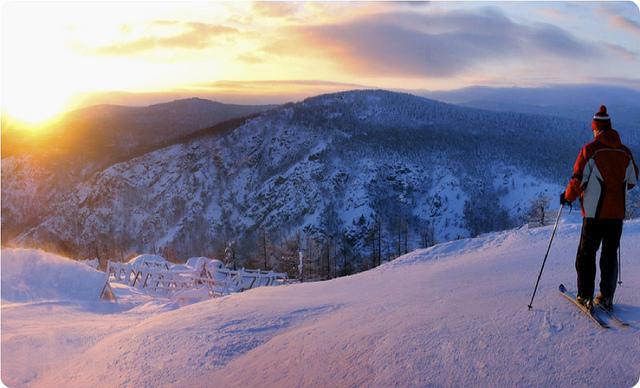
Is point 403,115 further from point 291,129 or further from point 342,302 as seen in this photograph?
point 342,302

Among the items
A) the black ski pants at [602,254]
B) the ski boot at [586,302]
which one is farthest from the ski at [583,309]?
the black ski pants at [602,254]

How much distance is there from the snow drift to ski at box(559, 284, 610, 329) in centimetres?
1358

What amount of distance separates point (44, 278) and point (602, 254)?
15.6 meters

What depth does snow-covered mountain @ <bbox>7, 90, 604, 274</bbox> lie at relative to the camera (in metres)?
100

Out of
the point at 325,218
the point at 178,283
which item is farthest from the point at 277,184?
the point at 178,283

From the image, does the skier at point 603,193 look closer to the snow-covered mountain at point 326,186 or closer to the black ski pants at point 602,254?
the black ski pants at point 602,254

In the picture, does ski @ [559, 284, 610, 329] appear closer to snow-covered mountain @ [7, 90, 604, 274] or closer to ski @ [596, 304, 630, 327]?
ski @ [596, 304, 630, 327]

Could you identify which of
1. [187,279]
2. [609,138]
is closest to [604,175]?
[609,138]

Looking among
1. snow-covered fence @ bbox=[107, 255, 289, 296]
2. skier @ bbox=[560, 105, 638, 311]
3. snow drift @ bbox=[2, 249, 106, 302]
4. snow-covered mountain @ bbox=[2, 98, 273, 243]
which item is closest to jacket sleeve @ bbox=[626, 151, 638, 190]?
skier @ bbox=[560, 105, 638, 311]

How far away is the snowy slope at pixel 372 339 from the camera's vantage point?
5152 mm

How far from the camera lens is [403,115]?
160 metres

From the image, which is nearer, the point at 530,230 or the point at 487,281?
the point at 487,281

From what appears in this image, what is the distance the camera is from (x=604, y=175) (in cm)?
596

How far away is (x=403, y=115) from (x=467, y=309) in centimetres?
15844
